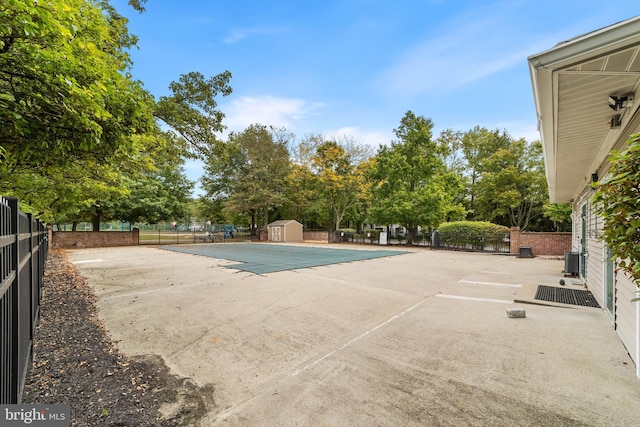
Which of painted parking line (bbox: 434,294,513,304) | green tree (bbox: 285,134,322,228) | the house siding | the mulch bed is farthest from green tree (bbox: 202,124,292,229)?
the house siding

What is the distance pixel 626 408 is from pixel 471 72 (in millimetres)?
12228

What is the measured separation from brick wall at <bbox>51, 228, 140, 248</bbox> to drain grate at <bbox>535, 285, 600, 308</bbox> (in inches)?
985

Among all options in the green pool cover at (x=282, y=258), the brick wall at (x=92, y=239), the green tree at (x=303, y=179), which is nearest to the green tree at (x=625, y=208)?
the green pool cover at (x=282, y=258)

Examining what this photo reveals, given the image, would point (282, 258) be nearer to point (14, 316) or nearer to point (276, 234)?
point (14, 316)

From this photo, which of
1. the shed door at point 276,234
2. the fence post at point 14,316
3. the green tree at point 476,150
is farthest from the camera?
the green tree at point 476,150

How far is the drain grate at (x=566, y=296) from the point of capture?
5.39 meters

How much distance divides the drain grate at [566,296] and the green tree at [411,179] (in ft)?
47.3

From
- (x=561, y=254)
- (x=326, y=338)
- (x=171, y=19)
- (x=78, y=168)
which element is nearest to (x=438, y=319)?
(x=326, y=338)

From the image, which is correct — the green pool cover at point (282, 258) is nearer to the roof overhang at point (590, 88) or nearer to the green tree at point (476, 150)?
the roof overhang at point (590, 88)

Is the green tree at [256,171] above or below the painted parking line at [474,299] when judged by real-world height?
above

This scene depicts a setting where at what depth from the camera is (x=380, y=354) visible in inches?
126

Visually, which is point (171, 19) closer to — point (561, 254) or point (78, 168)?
point (78, 168)

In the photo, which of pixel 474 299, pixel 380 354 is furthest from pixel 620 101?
pixel 474 299

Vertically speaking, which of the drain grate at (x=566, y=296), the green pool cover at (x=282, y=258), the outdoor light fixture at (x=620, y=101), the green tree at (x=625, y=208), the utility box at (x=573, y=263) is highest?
the outdoor light fixture at (x=620, y=101)
